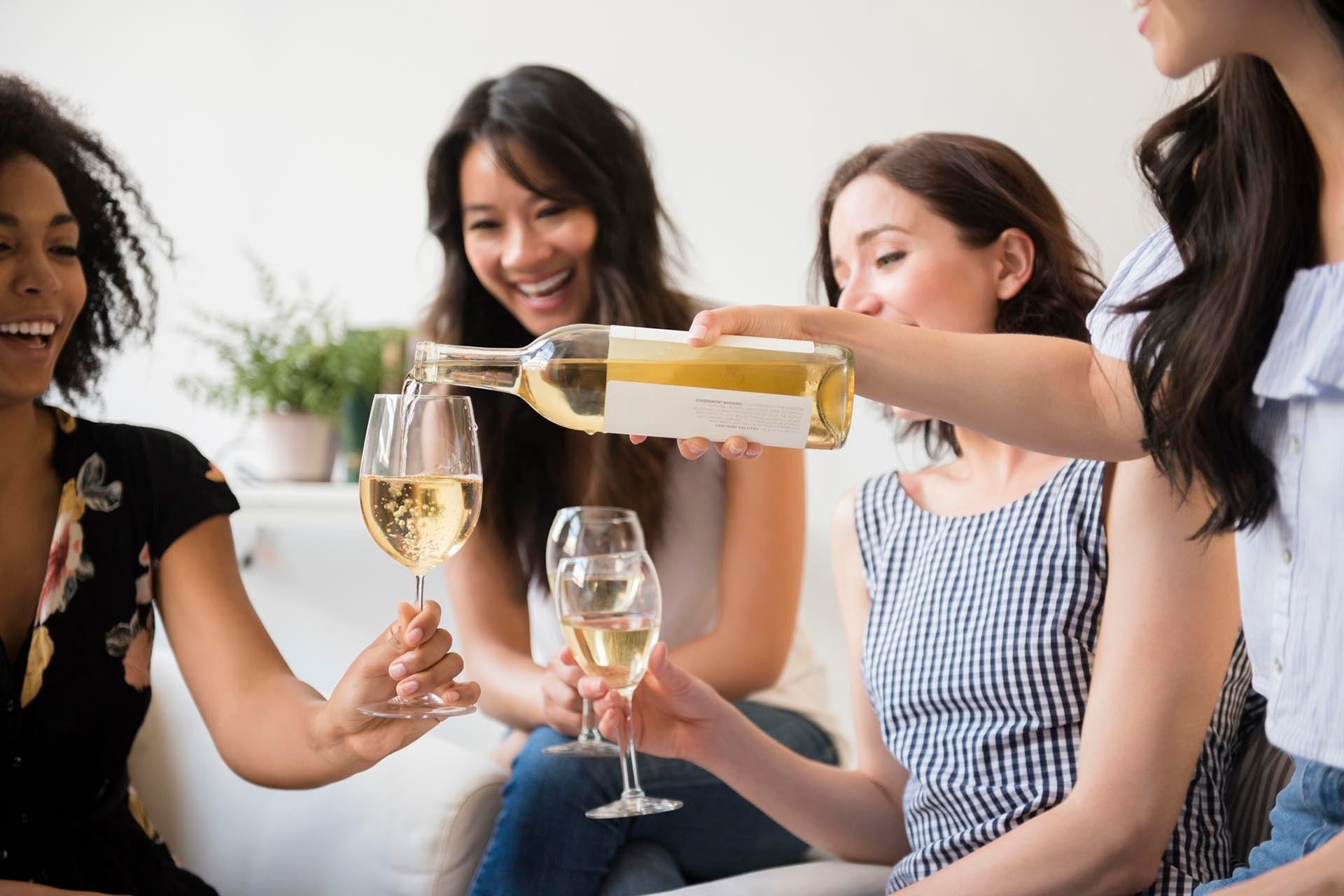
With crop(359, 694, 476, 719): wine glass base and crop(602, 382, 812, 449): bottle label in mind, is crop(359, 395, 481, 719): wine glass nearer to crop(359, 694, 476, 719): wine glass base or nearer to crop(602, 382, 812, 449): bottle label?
crop(359, 694, 476, 719): wine glass base

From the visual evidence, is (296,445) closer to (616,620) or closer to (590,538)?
(590,538)

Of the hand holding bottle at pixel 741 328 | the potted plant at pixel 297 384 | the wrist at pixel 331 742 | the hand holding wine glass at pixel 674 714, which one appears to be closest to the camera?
the hand holding bottle at pixel 741 328

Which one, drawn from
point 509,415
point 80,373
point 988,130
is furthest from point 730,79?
point 80,373

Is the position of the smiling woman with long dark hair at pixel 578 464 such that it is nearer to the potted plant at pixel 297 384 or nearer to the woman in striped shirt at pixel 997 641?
the woman in striped shirt at pixel 997 641

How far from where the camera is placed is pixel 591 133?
1900mm

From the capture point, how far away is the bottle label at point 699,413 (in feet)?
3.22

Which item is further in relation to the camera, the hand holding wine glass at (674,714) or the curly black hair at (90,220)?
the curly black hair at (90,220)

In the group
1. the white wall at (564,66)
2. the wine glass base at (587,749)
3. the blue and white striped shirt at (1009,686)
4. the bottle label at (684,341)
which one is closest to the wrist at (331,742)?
the wine glass base at (587,749)

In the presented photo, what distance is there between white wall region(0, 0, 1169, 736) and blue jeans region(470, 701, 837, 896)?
Answer: 4.16 ft

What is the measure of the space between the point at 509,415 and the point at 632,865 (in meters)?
0.71

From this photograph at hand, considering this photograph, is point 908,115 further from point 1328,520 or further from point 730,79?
point 1328,520

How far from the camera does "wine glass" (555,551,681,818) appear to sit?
1.23m

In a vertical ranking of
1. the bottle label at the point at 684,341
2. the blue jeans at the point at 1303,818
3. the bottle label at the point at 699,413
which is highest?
the bottle label at the point at 684,341

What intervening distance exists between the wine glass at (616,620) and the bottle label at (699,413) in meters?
0.30
